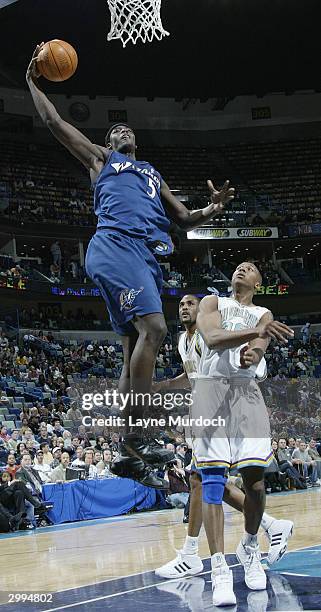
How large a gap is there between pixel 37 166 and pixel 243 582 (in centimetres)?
2593

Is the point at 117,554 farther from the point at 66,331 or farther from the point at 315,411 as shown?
the point at 66,331

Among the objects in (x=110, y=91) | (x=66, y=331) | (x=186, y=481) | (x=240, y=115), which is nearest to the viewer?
(x=186, y=481)

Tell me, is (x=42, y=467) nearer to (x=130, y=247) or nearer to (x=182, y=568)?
(x=182, y=568)

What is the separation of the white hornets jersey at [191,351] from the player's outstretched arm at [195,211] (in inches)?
57.8

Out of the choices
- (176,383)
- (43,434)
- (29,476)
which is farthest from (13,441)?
(176,383)

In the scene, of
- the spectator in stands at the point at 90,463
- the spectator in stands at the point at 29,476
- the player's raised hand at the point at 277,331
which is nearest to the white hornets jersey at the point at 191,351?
the player's raised hand at the point at 277,331

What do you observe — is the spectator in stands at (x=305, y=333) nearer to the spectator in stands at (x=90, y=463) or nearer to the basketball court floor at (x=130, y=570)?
the spectator in stands at (x=90, y=463)

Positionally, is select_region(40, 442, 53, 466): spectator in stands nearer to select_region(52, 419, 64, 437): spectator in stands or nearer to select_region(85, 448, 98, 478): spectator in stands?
select_region(85, 448, 98, 478): spectator in stands

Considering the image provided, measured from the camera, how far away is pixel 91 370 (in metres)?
20.6

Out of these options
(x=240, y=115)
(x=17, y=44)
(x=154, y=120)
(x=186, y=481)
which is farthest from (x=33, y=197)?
(x=186, y=481)

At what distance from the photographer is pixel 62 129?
13.6 ft

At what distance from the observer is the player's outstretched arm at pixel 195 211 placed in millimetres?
4496

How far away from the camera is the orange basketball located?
417 cm

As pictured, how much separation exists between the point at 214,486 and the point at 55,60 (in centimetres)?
305
